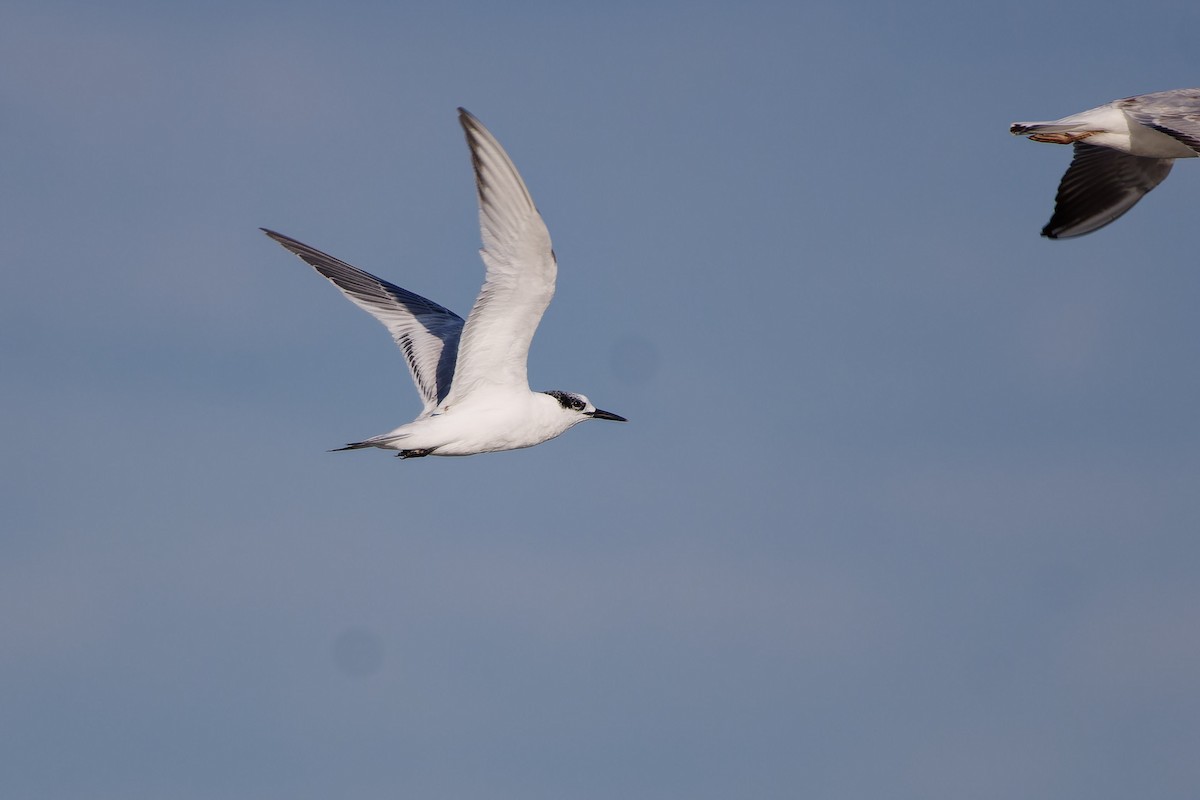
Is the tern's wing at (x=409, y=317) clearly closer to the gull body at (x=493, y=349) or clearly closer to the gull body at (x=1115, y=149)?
the gull body at (x=493, y=349)

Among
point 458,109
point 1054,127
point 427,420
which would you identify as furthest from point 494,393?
point 1054,127

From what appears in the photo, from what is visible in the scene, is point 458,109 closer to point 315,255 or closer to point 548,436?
point 548,436

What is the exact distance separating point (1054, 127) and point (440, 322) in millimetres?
9471

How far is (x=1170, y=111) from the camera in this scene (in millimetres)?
19141

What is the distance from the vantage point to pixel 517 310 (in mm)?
17219

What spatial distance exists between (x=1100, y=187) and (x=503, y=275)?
1084cm

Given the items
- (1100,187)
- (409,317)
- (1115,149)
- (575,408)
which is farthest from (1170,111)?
(409,317)

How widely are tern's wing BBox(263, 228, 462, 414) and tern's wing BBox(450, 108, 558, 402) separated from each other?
6.31 ft

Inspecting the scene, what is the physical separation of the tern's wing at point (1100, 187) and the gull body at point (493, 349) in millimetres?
8031

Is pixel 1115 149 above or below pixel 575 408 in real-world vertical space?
above

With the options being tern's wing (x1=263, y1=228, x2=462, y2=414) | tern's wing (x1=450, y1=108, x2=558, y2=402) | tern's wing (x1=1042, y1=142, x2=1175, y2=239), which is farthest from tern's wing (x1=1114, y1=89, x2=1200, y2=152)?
tern's wing (x1=263, y1=228, x2=462, y2=414)

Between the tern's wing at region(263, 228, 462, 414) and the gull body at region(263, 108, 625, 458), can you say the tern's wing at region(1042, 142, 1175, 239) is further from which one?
the tern's wing at region(263, 228, 462, 414)

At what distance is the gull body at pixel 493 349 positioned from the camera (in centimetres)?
1588

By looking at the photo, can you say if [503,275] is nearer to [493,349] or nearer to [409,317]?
[493,349]
